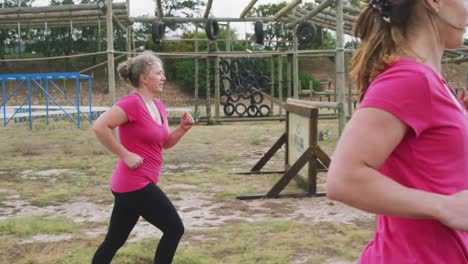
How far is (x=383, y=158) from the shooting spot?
1.24 m

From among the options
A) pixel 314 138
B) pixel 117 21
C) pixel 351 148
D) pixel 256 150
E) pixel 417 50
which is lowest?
pixel 256 150

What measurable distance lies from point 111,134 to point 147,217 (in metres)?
0.55

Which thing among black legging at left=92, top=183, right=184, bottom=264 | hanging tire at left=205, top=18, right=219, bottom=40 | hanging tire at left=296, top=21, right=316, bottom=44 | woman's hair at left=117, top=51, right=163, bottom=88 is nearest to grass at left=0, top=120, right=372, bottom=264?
black legging at left=92, top=183, right=184, bottom=264

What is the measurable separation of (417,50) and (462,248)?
1.47 ft

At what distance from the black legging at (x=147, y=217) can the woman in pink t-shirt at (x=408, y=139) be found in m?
2.18

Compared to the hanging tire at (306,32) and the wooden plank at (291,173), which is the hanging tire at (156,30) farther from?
the wooden plank at (291,173)

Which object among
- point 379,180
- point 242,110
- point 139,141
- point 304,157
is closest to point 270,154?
point 304,157

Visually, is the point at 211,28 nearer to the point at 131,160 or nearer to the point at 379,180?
the point at 131,160

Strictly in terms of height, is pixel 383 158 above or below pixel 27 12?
below

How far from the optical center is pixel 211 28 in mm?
16750

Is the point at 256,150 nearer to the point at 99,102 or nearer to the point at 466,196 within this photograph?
the point at 466,196

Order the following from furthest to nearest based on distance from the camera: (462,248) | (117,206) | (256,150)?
1. (256,150)
2. (117,206)
3. (462,248)

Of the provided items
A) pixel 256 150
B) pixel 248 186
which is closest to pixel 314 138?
pixel 248 186

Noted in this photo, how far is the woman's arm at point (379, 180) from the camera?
122 centimetres
